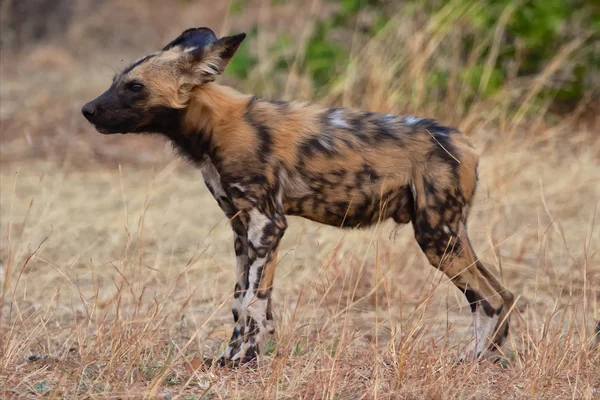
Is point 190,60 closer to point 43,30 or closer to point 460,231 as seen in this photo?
point 460,231

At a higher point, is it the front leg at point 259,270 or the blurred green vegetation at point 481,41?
the blurred green vegetation at point 481,41

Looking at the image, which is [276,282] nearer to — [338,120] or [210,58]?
[338,120]

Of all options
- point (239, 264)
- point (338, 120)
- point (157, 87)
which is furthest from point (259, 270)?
point (157, 87)

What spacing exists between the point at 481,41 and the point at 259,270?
480 centimetres

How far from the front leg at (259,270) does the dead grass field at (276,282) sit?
0.37ft

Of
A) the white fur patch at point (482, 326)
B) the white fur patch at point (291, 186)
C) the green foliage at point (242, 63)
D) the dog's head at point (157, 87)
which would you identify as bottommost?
the white fur patch at point (482, 326)

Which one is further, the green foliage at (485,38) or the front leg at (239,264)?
the green foliage at (485,38)

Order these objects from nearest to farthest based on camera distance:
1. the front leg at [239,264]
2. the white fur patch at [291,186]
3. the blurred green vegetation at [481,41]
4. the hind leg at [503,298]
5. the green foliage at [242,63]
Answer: the white fur patch at [291,186] < the front leg at [239,264] < the hind leg at [503,298] < the blurred green vegetation at [481,41] < the green foliage at [242,63]

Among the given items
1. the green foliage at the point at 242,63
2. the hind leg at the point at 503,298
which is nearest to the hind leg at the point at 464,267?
the hind leg at the point at 503,298

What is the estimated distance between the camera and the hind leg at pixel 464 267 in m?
4.28

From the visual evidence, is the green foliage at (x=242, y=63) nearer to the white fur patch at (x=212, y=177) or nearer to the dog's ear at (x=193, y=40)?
the dog's ear at (x=193, y=40)

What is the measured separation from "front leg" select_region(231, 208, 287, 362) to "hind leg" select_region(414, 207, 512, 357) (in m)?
0.63

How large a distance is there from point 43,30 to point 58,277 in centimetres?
804

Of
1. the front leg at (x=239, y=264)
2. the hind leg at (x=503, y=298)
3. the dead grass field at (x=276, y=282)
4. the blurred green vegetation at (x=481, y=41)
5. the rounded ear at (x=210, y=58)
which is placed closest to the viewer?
the dead grass field at (x=276, y=282)
